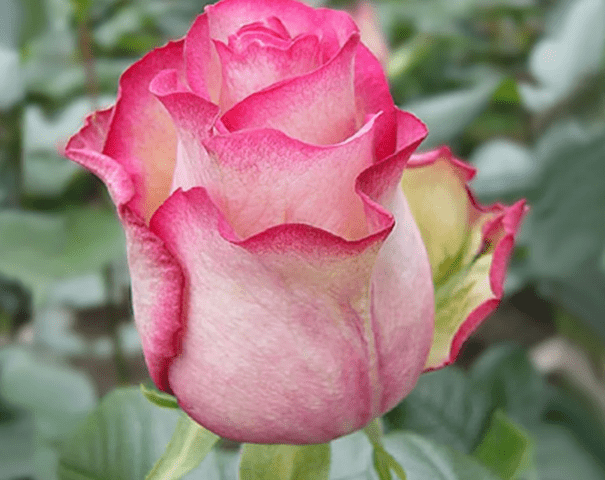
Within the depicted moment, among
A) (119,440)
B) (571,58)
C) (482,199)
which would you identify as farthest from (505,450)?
(571,58)

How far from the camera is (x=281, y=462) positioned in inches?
8.9

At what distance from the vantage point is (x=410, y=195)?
277 mm

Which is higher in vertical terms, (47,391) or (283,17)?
(283,17)

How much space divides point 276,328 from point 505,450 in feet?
0.71

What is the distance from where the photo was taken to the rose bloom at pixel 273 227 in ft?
0.61

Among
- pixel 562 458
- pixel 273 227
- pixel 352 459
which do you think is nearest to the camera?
pixel 273 227

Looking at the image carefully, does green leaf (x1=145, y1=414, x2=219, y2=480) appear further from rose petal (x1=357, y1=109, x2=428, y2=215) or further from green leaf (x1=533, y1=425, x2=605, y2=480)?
green leaf (x1=533, y1=425, x2=605, y2=480)

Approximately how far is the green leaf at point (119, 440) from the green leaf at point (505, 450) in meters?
0.15

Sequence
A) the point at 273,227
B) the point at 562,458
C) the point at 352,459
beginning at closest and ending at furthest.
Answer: the point at 273,227 < the point at 352,459 < the point at 562,458

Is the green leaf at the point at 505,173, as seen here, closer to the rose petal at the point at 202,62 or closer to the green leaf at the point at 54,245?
the green leaf at the point at 54,245

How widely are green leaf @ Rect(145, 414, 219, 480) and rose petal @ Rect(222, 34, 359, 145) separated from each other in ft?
0.30

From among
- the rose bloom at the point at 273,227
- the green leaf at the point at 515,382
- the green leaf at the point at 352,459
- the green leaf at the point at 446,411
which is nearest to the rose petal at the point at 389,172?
the rose bloom at the point at 273,227

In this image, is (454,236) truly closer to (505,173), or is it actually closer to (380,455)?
(380,455)

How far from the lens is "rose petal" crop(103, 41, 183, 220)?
217 mm
